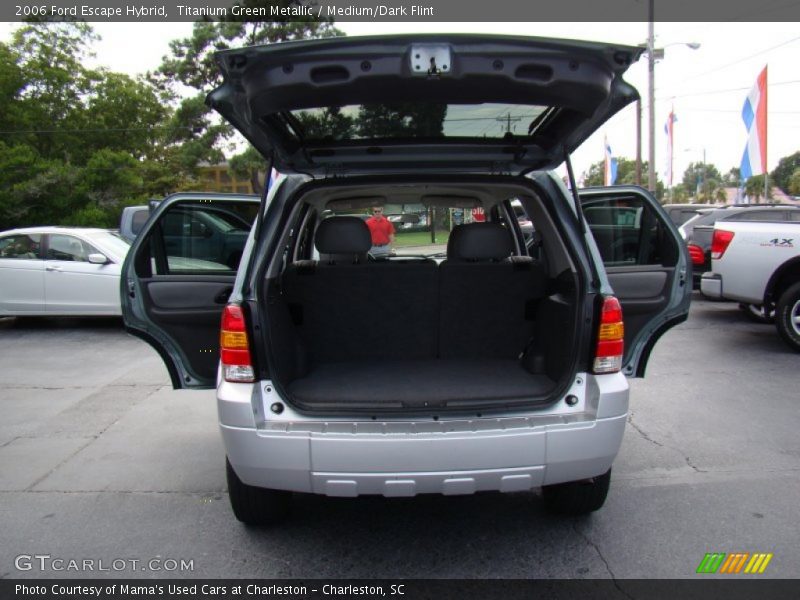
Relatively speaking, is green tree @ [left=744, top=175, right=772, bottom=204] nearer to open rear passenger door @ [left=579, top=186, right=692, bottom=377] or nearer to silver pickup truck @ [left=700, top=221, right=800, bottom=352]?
silver pickup truck @ [left=700, top=221, right=800, bottom=352]

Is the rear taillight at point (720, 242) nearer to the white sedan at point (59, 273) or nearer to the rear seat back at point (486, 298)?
the rear seat back at point (486, 298)

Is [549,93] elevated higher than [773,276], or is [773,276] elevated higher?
[549,93]

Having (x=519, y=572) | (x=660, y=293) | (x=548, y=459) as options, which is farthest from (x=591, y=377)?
(x=660, y=293)

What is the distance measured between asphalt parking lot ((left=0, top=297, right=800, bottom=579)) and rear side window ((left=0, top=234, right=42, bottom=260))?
14.0 feet

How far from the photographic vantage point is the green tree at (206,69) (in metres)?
23.4

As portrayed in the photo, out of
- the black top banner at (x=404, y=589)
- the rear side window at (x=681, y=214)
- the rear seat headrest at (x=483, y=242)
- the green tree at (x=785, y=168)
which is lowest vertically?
the black top banner at (x=404, y=589)

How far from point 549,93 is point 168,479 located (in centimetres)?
314

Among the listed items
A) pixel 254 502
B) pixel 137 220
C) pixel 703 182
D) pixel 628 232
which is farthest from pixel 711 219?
pixel 703 182

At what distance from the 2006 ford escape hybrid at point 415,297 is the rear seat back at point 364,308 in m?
0.01

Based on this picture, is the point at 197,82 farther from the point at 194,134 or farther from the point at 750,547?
the point at 750,547

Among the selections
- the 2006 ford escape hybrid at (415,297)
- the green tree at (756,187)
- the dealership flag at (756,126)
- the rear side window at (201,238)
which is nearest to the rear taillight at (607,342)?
the 2006 ford escape hybrid at (415,297)

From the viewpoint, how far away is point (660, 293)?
4.07 meters

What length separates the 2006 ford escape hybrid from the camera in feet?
7.88

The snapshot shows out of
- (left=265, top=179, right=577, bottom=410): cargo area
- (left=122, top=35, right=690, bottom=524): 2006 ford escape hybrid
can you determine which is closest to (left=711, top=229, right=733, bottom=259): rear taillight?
(left=122, top=35, right=690, bottom=524): 2006 ford escape hybrid
